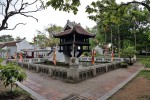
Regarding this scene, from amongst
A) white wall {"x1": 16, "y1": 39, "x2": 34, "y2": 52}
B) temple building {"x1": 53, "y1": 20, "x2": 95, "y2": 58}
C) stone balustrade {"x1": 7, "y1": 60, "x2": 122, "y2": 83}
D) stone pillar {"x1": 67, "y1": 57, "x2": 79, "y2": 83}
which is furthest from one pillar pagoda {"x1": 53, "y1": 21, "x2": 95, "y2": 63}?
white wall {"x1": 16, "y1": 39, "x2": 34, "y2": 52}

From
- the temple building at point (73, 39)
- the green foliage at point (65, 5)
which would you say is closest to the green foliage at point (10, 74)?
the green foliage at point (65, 5)

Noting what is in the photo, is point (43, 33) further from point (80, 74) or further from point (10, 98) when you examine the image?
point (10, 98)

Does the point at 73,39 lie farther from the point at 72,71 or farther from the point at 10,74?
the point at 10,74

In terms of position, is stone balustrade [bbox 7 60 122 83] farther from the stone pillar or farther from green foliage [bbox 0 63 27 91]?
green foliage [bbox 0 63 27 91]

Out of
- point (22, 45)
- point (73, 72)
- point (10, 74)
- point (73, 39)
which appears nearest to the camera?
point (10, 74)

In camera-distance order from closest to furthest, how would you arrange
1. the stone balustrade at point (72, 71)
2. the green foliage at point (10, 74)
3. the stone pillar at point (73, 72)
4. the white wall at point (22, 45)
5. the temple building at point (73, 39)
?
the green foliage at point (10, 74) → the stone pillar at point (73, 72) → the stone balustrade at point (72, 71) → the temple building at point (73, 39) → the white wall at point (22, 45)

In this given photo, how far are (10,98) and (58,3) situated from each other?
4761 millimetres

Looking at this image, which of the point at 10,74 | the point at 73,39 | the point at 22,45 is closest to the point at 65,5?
the point at 10,74

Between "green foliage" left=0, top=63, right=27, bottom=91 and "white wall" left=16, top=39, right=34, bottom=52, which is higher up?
"white wall" left=16, top=39, right=34, bottom=52

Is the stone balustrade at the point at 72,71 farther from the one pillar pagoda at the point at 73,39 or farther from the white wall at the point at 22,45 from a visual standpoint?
the white wall at the point at 22,45

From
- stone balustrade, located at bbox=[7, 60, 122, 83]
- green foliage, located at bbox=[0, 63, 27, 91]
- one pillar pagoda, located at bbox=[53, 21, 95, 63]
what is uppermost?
one pillar pagoda, located at bbox=[53, 21, 95, 63]

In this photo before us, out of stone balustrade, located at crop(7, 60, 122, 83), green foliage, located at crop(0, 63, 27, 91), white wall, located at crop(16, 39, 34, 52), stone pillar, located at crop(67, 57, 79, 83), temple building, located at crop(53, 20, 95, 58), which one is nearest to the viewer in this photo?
green foliage, located at crop(0, 63, 27, 91)

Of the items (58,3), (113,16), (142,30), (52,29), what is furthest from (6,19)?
(52,29)

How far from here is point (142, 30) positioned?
41.0 metres
